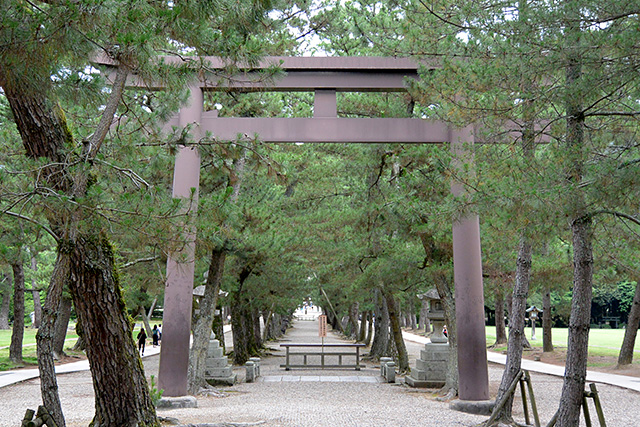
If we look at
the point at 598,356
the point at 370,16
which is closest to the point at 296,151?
the point at 370,16

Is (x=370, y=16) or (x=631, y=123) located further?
(x=370, y=16)

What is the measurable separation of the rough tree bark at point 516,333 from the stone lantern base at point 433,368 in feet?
17.1

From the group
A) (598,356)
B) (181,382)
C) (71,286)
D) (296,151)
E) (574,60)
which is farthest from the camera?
(598,356)

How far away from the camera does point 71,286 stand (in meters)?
5.48

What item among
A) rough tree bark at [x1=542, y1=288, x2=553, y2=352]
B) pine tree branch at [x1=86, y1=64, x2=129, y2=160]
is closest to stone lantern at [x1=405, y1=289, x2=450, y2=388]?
pine tree branch at [x1=86, y1=64, x2=129, y2=160]

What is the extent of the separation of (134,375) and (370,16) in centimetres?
773

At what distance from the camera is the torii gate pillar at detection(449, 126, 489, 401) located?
31.3 feet

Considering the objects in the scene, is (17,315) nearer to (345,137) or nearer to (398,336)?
(398,336)

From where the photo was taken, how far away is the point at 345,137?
31.5ft

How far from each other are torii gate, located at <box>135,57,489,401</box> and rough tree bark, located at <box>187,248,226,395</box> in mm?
2096

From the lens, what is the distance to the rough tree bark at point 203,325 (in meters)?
11.7

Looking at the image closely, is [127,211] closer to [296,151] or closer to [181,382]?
[181,382]

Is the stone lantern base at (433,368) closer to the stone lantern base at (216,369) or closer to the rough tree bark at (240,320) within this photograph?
the stone lantern base at (216,369)

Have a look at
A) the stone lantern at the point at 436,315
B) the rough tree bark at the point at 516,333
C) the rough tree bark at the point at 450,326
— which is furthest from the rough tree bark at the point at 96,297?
the stone lantern at the point at 436,315
